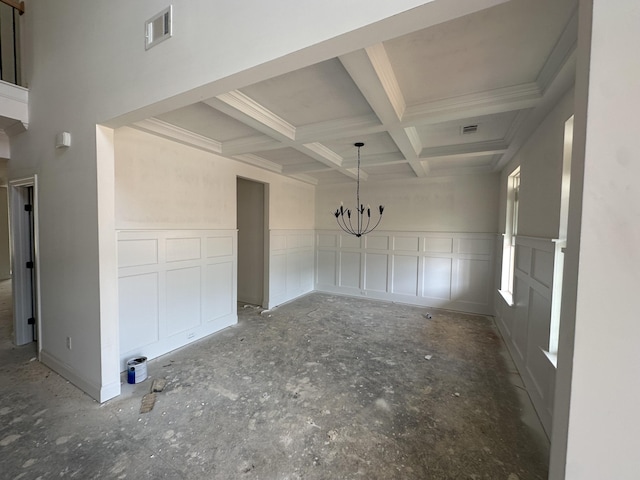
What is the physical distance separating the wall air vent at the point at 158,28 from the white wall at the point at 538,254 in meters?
2.78

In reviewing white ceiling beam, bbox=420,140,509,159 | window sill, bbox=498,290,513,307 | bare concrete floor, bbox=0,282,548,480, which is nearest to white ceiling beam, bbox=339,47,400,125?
white ceiling beam, bbox=420,140,509,159

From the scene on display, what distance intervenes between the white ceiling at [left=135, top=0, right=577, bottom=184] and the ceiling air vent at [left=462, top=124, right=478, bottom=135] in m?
0.05

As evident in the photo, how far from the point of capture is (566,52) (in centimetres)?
157

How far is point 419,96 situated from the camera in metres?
2.27

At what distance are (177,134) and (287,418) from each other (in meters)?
3.20

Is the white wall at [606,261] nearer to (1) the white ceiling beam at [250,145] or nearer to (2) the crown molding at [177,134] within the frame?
(1) the white ceiling beam at [250,145]

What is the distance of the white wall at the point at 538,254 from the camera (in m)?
2.00

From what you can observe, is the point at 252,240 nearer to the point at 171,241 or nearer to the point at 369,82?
the point at 171,241

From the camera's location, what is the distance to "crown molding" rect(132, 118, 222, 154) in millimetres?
2752

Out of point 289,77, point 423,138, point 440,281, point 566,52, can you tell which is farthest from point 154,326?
point 440,281

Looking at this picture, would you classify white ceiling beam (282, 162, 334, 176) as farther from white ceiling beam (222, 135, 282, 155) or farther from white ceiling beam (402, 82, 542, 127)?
white ceiling beam (402, 82, 542, 127)

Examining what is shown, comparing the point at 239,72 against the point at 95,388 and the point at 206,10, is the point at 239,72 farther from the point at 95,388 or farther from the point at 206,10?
the point at 95,388

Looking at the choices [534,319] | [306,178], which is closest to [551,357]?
[534,319]

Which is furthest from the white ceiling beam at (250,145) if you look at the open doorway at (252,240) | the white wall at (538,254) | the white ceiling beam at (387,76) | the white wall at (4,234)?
the white wall at (4,234)
